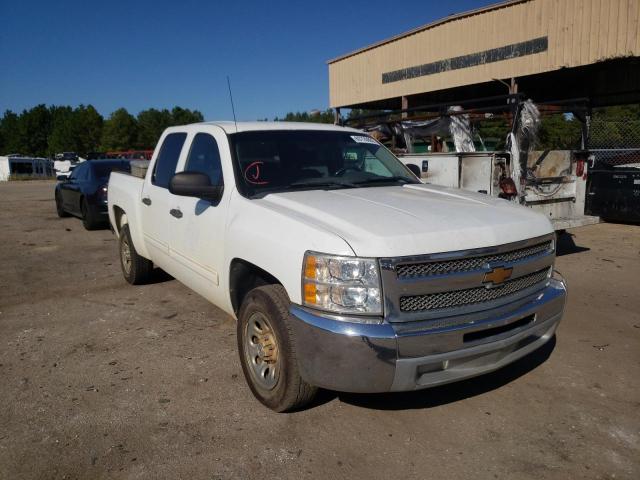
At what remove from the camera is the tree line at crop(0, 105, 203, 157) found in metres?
77.2

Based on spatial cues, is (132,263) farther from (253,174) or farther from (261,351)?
(261,351)

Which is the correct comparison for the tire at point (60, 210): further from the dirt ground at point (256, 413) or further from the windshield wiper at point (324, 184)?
the windshield wiper at point (324, 184)

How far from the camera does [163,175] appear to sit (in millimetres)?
5055

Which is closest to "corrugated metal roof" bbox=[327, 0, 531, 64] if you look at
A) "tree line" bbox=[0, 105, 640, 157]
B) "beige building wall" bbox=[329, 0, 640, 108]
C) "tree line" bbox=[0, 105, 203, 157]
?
"beige building wall" bbox=[329, 0, 640, 108]

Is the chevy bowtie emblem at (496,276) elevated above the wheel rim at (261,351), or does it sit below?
above

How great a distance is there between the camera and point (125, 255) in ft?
21.0

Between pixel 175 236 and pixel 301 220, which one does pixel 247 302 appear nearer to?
pixel 301 220

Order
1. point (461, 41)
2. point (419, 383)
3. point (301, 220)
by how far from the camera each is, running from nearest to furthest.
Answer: point (419, 383) < point (301, 220) < point (461, 41)

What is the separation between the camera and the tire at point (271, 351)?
9.63 ft

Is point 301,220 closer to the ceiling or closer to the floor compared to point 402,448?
closer to the ceiling

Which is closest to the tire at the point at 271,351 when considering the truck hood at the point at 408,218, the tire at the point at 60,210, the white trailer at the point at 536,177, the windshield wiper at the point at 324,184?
the truck hood at the point at 408,218

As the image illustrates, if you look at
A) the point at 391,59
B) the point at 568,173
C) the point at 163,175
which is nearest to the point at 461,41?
the point at 391,59

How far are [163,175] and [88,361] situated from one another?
1890 millimetres

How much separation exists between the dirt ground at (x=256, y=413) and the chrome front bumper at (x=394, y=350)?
0.44 metres
